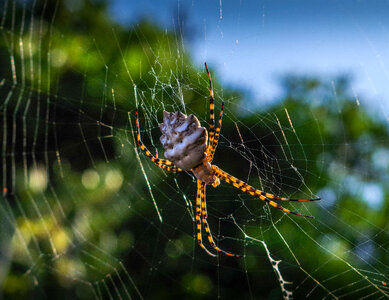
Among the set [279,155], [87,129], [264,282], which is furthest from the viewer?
[87,129]

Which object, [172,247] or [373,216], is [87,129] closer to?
[172,247]

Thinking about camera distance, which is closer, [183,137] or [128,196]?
[183,137]

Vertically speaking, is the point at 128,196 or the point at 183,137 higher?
the point at 183,137

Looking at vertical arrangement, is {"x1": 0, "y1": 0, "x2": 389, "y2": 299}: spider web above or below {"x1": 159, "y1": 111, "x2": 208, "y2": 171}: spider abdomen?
below

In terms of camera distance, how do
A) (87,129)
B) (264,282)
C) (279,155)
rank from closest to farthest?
(279,155), (264,282), (87,129)

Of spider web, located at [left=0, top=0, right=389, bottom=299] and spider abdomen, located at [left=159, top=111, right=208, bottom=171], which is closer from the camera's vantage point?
spider abdomen, located at [left=159, top=111, right=208, bottom=171]

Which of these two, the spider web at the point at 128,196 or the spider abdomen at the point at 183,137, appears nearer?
the spider abdomen at the point at 183,137

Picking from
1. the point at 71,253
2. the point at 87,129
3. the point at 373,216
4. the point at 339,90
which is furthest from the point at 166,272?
the point at 339,90

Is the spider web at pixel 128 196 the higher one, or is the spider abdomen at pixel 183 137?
the spider abdomen at pixel 183 137
